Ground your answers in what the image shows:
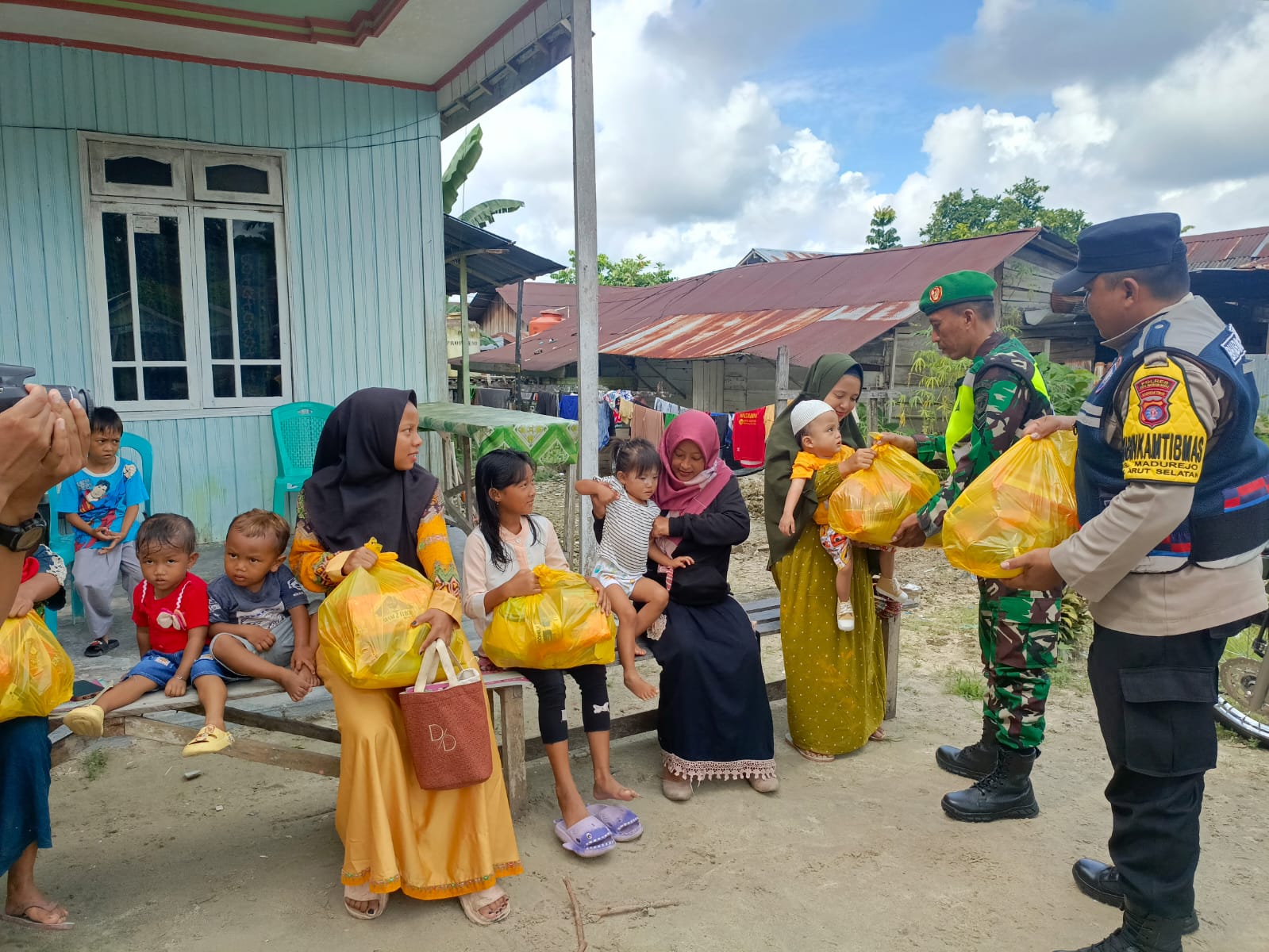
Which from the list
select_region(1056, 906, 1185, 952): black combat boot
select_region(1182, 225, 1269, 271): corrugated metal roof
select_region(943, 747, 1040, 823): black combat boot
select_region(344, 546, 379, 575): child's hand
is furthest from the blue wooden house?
select_region(1182, 225, 1269, 271): corrugated metal roof

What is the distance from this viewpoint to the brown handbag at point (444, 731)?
8.06ft

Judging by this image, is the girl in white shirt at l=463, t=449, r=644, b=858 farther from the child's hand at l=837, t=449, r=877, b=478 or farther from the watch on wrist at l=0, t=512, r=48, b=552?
the watch on wrist at l=0, t=512, r=48, b=552

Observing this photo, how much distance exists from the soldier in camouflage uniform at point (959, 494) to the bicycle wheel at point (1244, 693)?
123 cm

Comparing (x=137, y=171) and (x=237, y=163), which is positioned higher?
(x=237, y=163)

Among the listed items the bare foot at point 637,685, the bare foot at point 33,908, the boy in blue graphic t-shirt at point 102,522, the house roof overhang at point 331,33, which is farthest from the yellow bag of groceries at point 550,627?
the house roof overhang at point 331,33

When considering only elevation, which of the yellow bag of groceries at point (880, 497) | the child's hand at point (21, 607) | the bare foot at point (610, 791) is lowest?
the bare foot at point (610, 791)

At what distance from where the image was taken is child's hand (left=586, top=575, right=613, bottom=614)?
2998mm

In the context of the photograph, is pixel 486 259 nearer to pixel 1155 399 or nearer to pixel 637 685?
pixel 637 685

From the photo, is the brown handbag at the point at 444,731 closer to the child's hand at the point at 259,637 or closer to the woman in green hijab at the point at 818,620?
the child's hand at the point at 259,637

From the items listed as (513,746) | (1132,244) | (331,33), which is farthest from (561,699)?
(331,33)

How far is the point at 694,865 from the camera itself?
9.56 feet

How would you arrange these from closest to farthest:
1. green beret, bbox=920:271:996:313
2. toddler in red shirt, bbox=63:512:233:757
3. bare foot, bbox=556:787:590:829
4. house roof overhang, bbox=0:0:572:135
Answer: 1. toddler in red shirt, bbox=63:512:233:757
2. bare foot, bbox=556:787:590:829
3. green beret, bbox=920:271:996:313
4. house roof overhang, bbox=0:0:572:135

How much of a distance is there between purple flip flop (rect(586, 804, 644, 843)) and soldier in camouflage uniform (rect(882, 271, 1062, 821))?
1182 mm

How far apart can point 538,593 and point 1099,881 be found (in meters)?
2.04
